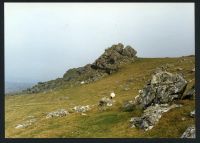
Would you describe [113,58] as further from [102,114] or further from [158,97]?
[158,97]

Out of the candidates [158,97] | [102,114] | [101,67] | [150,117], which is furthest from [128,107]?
[101,67]

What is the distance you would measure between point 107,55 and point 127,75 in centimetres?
2004

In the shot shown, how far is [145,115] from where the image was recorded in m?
52.9

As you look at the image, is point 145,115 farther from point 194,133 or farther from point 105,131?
point 194,133

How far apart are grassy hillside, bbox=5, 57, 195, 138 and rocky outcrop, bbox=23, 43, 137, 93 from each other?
4605 millimetres

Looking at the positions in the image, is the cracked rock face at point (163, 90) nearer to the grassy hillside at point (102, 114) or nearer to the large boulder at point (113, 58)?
the grassy hillside at point (102, 114)

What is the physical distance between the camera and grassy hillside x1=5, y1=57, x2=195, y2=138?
50688mm

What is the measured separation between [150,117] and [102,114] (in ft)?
48.3

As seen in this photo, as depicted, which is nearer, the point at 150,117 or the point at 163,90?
the point at 150,117

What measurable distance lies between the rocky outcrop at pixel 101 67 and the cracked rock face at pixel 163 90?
8024cm

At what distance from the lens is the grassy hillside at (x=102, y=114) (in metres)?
50.7

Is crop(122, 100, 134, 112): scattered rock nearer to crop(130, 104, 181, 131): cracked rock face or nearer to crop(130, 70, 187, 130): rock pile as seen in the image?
crop(130, 70, 187, 130): rock pile

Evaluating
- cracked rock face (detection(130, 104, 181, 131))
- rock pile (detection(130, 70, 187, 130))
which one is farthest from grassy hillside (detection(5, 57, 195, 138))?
rock pile (detection(130, 70, 187, 130))

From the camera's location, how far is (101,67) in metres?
148
